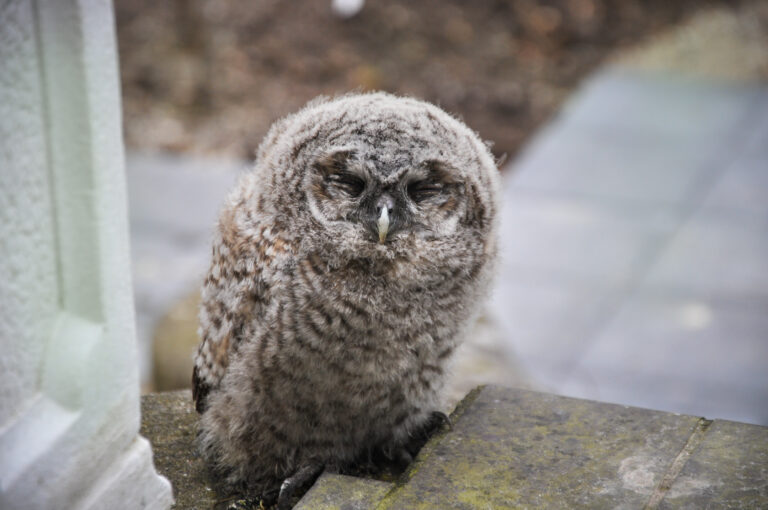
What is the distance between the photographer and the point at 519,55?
32.5 ft

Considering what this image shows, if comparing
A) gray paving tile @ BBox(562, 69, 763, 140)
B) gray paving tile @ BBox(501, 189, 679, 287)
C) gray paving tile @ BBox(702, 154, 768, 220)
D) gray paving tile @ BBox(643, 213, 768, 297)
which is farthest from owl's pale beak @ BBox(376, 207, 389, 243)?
gray paving tile @ BBox(562, 69, 763, 140)

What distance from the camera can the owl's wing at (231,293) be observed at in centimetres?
260

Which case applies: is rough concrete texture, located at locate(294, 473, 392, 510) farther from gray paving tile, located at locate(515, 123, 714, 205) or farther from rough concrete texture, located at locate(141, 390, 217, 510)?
gray paving tile, located at locate(515, 123, 714, 205)

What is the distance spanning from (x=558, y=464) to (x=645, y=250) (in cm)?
471

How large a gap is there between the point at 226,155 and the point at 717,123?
15.5ft

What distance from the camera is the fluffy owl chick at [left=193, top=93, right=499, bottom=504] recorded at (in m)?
2.53

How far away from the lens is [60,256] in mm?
→ 1961

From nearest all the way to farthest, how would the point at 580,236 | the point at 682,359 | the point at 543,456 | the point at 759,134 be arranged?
the point at 543,456 < the point at 682,359 < the point at 580,236 < the point at 759,134

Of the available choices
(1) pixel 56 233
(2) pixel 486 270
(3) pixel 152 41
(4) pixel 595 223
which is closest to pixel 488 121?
(4) pixel 595 223

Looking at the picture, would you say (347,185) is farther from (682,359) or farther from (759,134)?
(759,134)

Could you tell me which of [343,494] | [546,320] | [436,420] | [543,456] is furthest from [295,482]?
[546,320]

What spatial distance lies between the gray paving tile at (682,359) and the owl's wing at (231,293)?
3.28 m

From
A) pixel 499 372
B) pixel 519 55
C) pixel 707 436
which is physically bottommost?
pixel 707 436

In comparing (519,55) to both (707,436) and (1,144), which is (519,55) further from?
(1,144)
